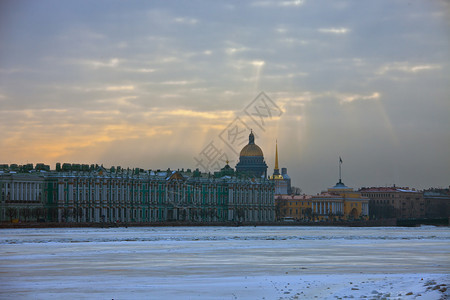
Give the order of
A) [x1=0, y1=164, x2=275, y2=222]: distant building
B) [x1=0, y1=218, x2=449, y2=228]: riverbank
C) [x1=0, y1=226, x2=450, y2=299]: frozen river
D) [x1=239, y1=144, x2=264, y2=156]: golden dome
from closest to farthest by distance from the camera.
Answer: [x1=0, y1=226, x2=450, y2=299]: frozen river
[x1=0, y1=218, x2=449, y2=228]: riverbank
[x1=0, y1=164, x2=275, y2=222]: distant building
[x1=239, y1=144, x2=264, y2=156]: golden dome

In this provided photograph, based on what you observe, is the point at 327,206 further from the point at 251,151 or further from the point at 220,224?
A: the point at 220,224

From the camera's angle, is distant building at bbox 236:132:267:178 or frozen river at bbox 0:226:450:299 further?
distant building at bbox 236:132:267:178

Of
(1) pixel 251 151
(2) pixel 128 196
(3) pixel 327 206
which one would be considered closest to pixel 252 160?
(1) pixel 251 151

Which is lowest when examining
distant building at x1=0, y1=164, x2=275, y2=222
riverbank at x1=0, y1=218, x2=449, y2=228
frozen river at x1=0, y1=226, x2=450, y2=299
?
riverbank at x1=0, y1=218, x2=449, y2=228

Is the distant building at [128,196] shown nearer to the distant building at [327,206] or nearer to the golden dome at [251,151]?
the distant building at [327,206]

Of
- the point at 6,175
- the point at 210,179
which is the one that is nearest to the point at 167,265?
the point at 6,175

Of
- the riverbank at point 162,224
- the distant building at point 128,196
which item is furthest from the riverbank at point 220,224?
the distant building at point 128,196

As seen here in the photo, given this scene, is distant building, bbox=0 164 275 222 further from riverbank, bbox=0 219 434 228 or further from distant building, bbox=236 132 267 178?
distant building, bbox=236 132 267 178

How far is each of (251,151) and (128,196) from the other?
262 feet

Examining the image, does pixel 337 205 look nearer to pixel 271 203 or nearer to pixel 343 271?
pixel 271 203

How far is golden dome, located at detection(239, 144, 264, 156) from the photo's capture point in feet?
634

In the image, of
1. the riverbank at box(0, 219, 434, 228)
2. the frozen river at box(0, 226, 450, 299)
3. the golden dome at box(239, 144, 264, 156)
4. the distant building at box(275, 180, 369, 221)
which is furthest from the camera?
the golden dome at box(239, 144, 264, 156)

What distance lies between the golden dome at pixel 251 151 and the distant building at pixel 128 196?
48678mm

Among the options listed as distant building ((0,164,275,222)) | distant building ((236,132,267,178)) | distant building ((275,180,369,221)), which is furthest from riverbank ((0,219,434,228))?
→ distant building ((236,132,267,178))
